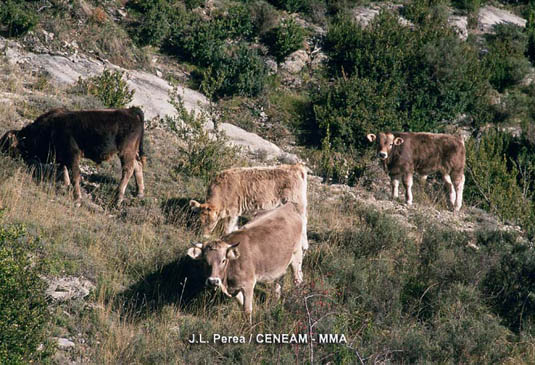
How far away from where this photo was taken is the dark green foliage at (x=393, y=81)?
71.5 feet

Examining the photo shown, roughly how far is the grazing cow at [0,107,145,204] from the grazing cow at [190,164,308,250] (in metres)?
1.94

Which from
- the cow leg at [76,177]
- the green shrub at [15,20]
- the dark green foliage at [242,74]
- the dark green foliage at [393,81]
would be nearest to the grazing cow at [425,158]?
the dark green foliage at [393,81]

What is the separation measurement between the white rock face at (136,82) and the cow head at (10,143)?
17.0ft

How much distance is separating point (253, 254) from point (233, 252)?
22.3 inches

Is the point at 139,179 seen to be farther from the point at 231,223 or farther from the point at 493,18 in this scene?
the point at 493,18

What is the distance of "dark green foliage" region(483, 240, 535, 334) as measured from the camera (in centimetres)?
1091

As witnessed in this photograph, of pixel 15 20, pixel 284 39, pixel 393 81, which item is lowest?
pixel 393 81

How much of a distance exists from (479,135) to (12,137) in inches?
694

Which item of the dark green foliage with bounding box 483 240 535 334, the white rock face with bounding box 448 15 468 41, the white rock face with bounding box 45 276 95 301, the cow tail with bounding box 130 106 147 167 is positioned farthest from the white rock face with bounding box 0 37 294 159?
the white rock face with bounding box 448 15 468 41

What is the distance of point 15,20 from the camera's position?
1988cm

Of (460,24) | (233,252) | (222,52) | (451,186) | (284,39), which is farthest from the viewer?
(460,24)

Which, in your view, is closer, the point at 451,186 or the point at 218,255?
the point at 218,255

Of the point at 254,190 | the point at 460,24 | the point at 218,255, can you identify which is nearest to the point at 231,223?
the point at 254,190

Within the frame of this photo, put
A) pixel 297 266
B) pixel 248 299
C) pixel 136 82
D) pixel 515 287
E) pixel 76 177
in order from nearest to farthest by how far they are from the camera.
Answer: pixel 248 299
pixel 297 266
pixel 515 287
pixel 76 177
pixel 136 82
